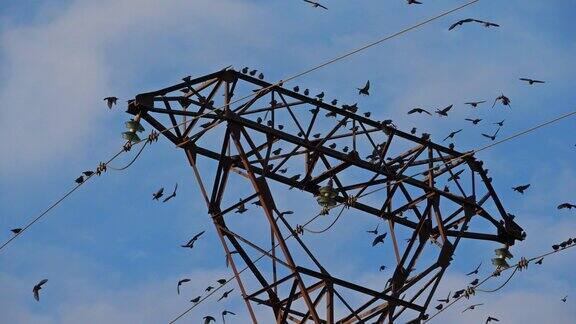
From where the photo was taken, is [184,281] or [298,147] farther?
[184,281]

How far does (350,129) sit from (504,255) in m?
3.88

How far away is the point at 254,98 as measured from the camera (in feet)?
86.0

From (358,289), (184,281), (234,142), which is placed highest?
(184,281)

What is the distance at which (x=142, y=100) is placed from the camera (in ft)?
83.9

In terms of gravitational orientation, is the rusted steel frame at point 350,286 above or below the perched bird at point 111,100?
below

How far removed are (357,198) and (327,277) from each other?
238 cm

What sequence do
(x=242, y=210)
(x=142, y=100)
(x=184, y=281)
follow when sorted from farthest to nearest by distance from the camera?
(x=184, y=281) → (x=242, y=210) → (x=142, y=100)

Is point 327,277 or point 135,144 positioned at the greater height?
point 135,144

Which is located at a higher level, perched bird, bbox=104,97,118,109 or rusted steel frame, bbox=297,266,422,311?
perched bird, bbox=104,97,118,109

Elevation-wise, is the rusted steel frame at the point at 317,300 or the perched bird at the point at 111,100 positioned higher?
the perched bird at the point at 111,100

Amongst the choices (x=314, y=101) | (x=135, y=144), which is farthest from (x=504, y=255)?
(x=135, y=144)

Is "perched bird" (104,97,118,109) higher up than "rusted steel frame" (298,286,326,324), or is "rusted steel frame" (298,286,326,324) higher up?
"perched bird" (104,97,118,109)

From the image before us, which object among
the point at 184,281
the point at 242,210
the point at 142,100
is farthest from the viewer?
the point at 184,281

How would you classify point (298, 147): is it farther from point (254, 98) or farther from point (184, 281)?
point (184, 281)
